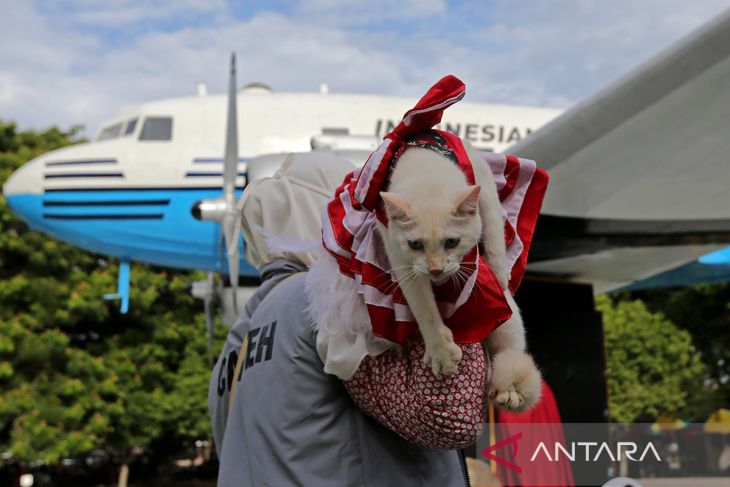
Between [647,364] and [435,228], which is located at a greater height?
[435,228]

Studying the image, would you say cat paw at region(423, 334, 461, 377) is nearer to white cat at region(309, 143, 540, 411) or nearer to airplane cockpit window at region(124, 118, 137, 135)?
white cat at region(309, 143, 540, 411)

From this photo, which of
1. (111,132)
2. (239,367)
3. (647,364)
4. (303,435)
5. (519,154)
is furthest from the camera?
(647,364)

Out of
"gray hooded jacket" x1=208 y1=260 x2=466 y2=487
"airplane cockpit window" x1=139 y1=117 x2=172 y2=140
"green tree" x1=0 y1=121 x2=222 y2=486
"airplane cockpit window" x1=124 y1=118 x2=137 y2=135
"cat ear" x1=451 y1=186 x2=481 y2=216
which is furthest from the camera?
"green tree" x1=0 y1=121 x2=222 y2=486

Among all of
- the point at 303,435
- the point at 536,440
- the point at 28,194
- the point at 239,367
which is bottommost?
the point at 536,440

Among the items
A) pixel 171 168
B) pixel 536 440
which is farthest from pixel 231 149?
pixel 536 440

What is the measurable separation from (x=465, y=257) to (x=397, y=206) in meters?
0.15

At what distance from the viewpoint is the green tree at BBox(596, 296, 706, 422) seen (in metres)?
21.6

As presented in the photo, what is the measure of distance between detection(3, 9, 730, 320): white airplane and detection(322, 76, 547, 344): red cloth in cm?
253

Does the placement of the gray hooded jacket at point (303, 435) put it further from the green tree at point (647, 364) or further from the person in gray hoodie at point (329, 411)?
the green tree at point (647, 364)

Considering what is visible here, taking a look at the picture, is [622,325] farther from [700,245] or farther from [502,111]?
[700,245]

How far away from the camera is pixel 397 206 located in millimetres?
1270

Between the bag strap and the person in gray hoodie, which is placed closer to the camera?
the person in gray hoodie

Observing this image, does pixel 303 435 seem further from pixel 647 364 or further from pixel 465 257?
pixel 647 364

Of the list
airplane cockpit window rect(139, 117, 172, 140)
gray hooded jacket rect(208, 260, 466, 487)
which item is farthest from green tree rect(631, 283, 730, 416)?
gray hooded jacket rect(208, 260, 466, 487)
